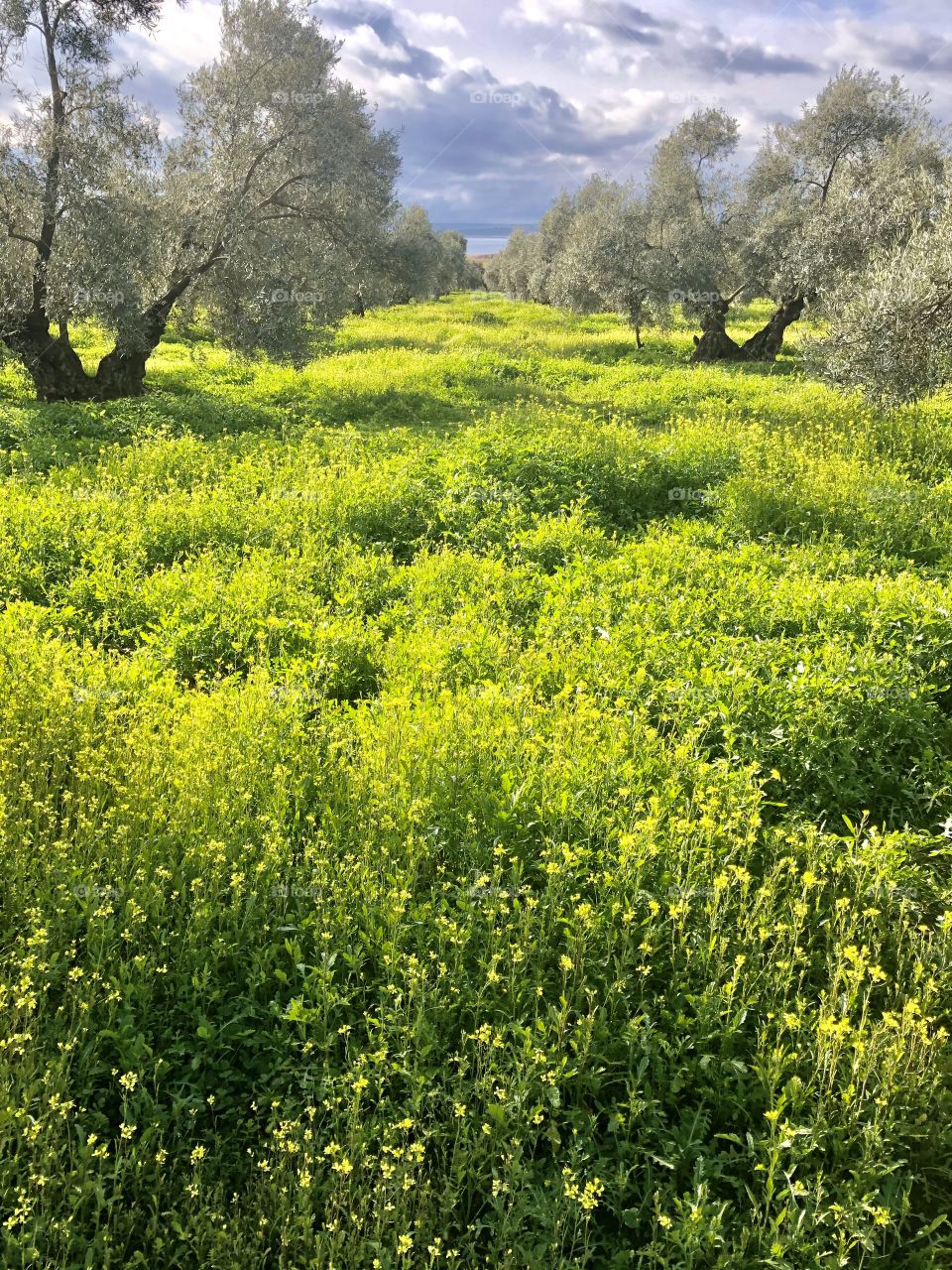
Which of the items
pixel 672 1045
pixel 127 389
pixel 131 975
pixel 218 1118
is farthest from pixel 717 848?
pixel 127 389

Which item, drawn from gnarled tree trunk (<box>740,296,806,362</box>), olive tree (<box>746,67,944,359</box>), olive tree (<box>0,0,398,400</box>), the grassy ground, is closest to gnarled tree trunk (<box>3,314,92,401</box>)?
olive tree (<box>0,0,398,400</box>)

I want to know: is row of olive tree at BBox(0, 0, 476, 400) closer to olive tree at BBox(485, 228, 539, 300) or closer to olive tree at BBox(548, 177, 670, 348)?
olive tree at BBox(548, 177, 670, 348)

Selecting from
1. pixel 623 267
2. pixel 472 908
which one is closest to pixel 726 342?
pixel 623 267

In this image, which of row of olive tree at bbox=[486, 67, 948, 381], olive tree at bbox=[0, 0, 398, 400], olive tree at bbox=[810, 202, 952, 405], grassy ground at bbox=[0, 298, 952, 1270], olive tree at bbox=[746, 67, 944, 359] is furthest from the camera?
row of olive tree at bbox=[486, 67, 948, 381]

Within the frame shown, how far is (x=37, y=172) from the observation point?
16766 millimetres

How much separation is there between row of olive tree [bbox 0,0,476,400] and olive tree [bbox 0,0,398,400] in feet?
0.13

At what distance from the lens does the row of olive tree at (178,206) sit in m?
16.8

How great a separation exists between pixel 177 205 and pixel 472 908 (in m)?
21.7

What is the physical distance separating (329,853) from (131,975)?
1209 mm

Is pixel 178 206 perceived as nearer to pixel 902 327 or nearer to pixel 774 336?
pixel 902 327

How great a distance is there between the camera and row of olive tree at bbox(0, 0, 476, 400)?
55.0 ft

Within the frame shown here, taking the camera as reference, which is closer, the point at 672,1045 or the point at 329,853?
the point at 672,1045

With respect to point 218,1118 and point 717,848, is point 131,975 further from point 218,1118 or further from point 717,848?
point 717,848

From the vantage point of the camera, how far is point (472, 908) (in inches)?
158
